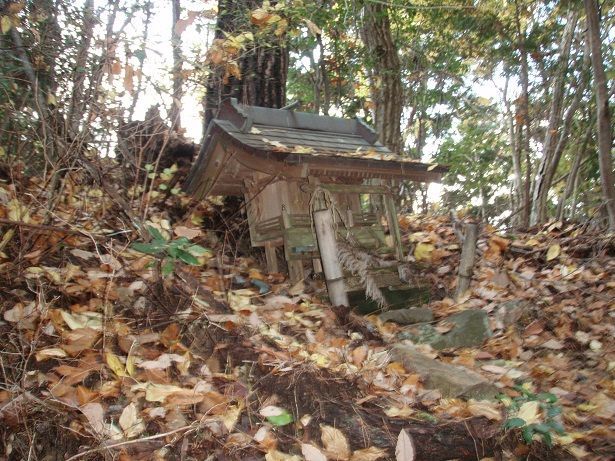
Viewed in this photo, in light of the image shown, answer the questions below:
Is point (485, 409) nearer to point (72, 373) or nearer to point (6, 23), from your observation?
point (72, 373)

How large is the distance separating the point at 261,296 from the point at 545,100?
9851mm

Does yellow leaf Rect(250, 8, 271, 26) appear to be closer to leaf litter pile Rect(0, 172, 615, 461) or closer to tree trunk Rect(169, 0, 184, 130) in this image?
tree trunk Rect(169, 0, 184, 130)

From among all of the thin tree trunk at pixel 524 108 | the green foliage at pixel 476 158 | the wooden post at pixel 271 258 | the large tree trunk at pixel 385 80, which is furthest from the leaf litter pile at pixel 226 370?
the green foliage at pixel 476 158

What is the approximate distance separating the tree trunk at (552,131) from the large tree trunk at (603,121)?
2.52m

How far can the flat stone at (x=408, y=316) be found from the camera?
192 inches

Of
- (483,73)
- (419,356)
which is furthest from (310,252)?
(483,73)

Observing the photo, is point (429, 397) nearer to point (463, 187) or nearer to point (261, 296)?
point (261, 296)

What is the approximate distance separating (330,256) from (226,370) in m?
1.87

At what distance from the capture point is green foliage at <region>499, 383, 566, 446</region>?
9.25ft

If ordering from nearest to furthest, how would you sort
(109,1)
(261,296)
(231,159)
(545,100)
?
1. (109,1)
2. (261,296)
3. (231,159)
4. (545,100)

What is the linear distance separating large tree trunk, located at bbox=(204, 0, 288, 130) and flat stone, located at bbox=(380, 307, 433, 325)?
13.0ft

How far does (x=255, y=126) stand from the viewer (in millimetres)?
5602

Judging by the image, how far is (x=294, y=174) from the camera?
15.8 ft

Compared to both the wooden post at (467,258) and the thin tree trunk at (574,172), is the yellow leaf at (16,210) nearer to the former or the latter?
the wooden post at (467,258)
